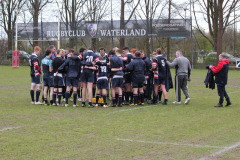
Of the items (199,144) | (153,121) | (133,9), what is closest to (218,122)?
(153,121)

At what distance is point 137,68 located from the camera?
1298 centimetres

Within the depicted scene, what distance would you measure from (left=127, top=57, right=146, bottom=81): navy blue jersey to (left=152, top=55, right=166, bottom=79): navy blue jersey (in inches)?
20.8

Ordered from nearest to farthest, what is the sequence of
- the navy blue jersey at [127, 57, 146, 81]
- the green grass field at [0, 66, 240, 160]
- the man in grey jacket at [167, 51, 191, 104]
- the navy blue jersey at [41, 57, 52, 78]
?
the green grass field at [0, 66, 240, 160], the navy blue jersey at [127, 57, 146, 81], the navy blue jersey at [41, 57, 52, 78], the man in grey jacket at [167, 51, 191, 104]

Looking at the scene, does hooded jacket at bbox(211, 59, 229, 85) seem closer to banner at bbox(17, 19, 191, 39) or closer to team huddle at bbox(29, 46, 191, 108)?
team huddle at bbox(29, 46, 191, 108)

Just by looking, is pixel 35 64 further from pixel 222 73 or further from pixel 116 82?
pixel 222 73

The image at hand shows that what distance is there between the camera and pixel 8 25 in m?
52.0

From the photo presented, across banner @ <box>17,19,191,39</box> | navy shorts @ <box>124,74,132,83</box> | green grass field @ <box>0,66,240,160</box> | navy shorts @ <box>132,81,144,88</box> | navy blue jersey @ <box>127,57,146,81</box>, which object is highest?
banner @ <box>17,19,191,39</box>

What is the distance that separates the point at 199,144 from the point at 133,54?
6.74 m

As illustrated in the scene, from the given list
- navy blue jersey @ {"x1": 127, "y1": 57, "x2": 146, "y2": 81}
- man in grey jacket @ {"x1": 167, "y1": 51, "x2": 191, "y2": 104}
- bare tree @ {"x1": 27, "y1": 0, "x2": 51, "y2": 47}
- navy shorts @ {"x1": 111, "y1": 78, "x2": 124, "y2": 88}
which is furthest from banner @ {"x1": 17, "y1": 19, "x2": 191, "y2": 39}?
navy shorts @ {"x1": 111, "y1": 78, "x2": 124, "y2": 88}

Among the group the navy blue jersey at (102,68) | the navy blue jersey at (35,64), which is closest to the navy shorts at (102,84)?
the navy blue jersey at (102,68)

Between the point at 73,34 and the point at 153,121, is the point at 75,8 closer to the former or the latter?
the point at 73,34

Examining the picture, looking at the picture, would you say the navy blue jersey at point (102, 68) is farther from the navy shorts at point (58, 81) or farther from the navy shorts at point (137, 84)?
the navy shorts at point (58, 81)

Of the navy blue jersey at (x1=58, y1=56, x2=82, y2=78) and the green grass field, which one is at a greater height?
the navy blue jersey at (x1=58, y1=56, x2=82, y2=78)

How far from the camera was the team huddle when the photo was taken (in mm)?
12688
